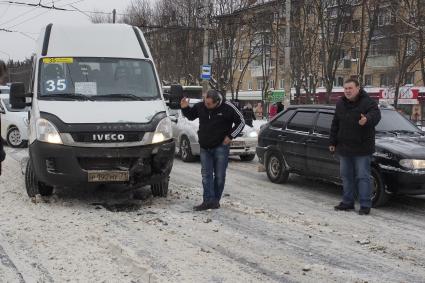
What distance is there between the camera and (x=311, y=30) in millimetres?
30547

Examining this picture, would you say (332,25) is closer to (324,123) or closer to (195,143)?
(195,143)

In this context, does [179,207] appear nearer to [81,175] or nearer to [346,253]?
[81,175]

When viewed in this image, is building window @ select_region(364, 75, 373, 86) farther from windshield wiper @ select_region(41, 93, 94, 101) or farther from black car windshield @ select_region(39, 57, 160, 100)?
windshield wiper @ select_region(41, 93, 94, 101)

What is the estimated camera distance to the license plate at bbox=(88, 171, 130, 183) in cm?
702

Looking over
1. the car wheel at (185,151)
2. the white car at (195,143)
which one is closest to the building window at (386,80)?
the white car at (195,143)

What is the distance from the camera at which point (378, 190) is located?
7.66 metres

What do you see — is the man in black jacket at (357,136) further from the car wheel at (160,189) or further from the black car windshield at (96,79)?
the black car windshield at (96,79)

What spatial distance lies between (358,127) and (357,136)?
120mm

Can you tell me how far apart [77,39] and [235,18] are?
2845cm

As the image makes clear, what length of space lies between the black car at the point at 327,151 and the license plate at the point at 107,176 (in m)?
3.26

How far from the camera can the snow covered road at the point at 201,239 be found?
4.80m

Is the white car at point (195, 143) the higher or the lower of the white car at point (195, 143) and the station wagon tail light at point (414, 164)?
the lower

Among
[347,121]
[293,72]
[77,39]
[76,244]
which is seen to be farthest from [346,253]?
[293,72]

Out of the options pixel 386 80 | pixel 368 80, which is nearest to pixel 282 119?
pixel 386 80
